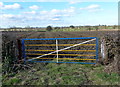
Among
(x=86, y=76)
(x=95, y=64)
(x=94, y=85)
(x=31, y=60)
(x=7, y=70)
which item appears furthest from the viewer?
(x=31, y=60)

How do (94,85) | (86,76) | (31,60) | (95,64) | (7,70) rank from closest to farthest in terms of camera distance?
(94,85), (86,76), (7,70), (95,64), (31,60)

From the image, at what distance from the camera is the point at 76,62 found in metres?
7.30

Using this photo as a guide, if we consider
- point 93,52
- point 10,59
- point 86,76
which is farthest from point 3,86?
point 93,52

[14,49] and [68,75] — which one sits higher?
[14,49]

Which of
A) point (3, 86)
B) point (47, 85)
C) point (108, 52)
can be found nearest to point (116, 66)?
point (108, 52)

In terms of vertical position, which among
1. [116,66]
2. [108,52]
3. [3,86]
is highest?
[108,52]

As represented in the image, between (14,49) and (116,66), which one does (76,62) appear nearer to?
(116,66)

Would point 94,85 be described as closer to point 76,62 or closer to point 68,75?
point 68,75

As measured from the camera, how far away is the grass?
5.08 m

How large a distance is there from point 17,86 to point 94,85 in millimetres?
2684

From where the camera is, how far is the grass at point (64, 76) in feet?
16.7

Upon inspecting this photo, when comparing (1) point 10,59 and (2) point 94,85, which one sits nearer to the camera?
(2) point 94,85

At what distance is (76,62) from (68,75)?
170 cm

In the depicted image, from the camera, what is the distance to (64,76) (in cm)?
557
